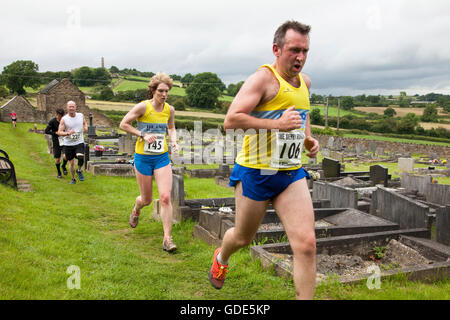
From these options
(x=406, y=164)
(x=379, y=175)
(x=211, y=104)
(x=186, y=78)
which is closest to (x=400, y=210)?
(x=379, y=175)

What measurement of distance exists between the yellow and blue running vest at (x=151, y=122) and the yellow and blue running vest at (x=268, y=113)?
259cm

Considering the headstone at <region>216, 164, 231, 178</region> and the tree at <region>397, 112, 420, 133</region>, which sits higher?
the tree at <region>397, 112, 420, 133</region>

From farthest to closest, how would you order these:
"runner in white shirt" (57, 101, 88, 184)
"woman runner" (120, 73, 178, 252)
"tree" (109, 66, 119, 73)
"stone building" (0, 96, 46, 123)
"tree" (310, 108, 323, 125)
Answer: "tree" (109, 66, 119, 73)
"tree" (310, 108, 323, 125)
"stone building" (0, 96, 46, 123)
"runner in white shirt" (57, 101, 88, 184)
"woman runner" (120, 73, 178, 252)

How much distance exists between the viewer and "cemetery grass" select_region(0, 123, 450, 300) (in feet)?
11.8

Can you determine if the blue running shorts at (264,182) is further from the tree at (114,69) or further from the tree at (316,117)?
the tree at (114,69)

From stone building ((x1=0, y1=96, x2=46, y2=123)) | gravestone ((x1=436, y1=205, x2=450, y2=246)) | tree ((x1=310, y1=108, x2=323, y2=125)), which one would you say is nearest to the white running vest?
gravestone ((x1=436, y1=205, x2=450, y2=246))

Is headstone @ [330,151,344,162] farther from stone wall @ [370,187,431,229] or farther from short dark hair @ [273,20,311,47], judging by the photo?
short dark hair @ [273,20,311,47]

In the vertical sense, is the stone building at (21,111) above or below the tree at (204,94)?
below

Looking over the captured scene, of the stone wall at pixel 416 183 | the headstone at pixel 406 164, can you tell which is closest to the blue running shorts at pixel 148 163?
the stone wall at pixel 416 183

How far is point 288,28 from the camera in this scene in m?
2.96

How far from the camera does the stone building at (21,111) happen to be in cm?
4598

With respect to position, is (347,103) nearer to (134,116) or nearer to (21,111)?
(21,111)

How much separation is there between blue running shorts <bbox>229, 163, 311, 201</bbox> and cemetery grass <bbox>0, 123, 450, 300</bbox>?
1328 mm
